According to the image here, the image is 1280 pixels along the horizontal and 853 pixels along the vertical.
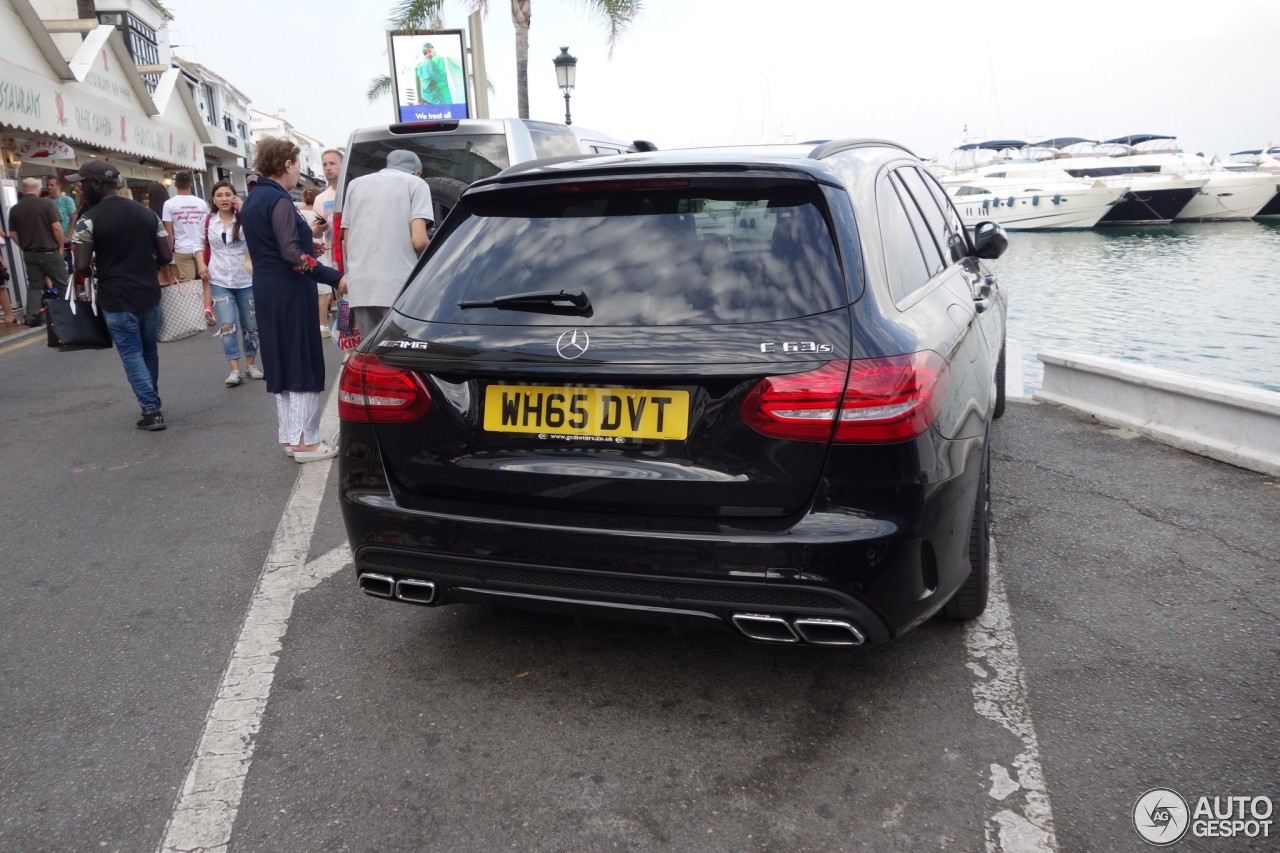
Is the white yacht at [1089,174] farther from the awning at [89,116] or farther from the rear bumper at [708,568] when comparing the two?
the rear bumper at [708,568]

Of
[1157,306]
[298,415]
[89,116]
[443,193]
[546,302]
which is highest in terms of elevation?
[89,116]

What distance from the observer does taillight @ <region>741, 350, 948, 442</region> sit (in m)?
2.51

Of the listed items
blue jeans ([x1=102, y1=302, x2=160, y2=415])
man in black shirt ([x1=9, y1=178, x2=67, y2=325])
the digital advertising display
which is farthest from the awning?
blue jeans ([x1=102, y1=302, x2=160, y2=415])

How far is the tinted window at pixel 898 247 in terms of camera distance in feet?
9.52

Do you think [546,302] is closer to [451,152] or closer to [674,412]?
[674,412]

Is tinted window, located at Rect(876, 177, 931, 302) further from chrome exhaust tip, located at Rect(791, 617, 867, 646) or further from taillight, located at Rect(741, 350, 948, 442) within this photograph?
chrome exhaust tip, located at Rect(791, 617, 867, 646)

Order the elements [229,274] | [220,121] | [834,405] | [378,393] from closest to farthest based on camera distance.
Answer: [834,405] < [378,393] < [229,274] < [220,121]

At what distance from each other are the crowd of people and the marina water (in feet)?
15.8

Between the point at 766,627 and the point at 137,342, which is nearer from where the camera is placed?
the point at 766,627

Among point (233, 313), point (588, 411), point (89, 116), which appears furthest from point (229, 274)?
point (89, 116)

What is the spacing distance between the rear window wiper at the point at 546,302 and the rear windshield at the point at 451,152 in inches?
207

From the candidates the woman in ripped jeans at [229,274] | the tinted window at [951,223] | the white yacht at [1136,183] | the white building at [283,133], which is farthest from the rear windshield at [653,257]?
the white building at [283,133]

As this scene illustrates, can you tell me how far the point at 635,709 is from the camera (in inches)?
118

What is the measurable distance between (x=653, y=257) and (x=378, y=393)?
898mm
